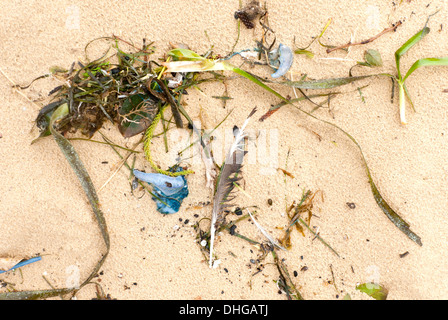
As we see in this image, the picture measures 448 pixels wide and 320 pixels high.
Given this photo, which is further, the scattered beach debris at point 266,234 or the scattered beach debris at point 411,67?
the scattered beach debris at point 266,234

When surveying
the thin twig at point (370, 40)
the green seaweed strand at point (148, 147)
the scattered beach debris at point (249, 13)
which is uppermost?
the scattered beach debris at point (249, 13)

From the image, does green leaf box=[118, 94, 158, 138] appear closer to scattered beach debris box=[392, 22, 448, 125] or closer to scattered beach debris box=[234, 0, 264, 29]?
scattered beach debris box=[234, 0, 264, 29]

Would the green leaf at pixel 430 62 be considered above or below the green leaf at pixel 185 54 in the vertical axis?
below

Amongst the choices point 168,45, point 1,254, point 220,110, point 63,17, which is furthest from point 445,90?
point 1,254

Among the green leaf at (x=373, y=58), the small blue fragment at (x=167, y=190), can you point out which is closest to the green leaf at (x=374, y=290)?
the small blue fragment at (x=167, y=190)

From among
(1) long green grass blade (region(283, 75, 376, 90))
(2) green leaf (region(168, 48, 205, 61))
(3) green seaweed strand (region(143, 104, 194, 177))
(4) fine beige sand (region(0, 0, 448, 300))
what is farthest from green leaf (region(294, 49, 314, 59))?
(3) green seaweed strand (region(143, 104, 194, 177))

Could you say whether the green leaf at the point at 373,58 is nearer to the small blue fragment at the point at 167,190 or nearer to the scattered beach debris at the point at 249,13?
the scattered beach debris at the point at 249,13

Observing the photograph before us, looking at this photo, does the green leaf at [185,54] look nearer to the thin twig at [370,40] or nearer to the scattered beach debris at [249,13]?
the scattered beach debris at [249,13]
